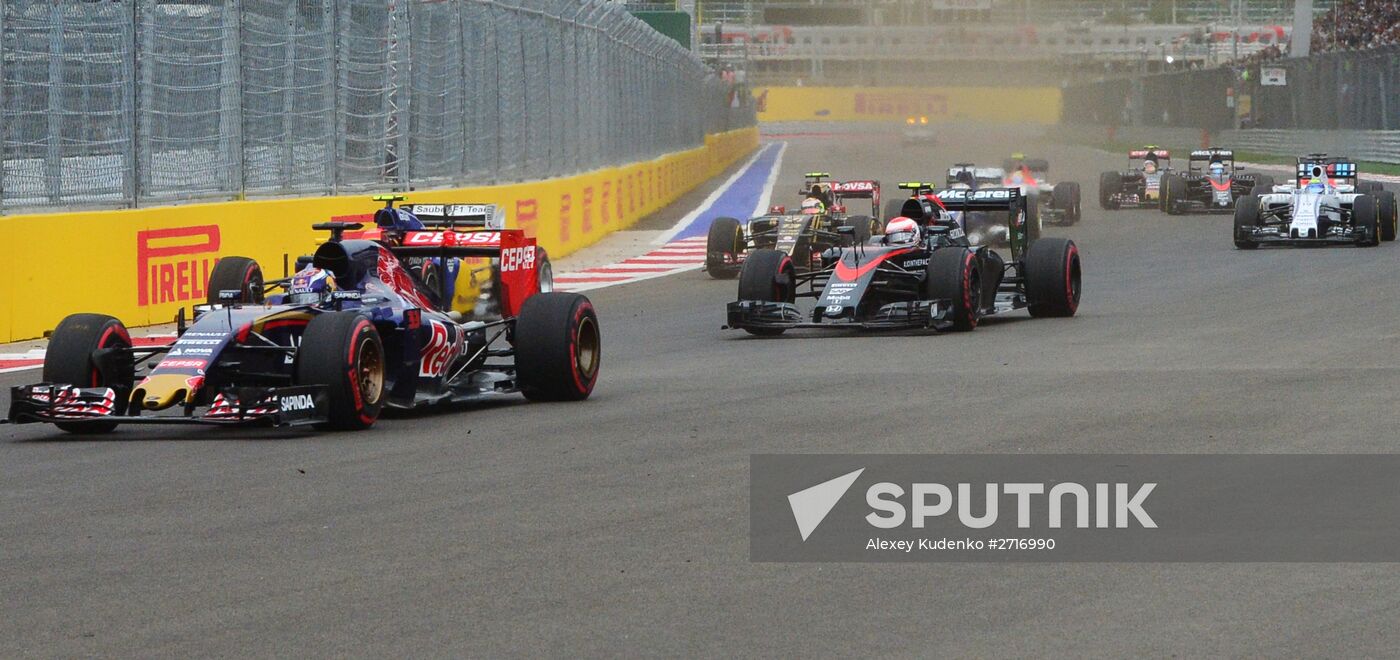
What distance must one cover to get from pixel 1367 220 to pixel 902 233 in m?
10.2

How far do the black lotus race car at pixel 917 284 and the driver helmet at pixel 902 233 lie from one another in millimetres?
47

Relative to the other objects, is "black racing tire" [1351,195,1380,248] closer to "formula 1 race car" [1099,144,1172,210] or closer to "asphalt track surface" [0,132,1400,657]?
"asphalt track surface" [0,132,1400,657]

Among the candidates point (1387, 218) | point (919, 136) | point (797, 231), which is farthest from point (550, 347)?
point (919, 136)

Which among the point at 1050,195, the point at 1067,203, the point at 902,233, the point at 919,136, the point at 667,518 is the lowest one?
the point at 667,518

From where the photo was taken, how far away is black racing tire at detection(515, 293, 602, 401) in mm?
10172

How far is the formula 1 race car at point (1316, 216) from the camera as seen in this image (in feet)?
74.3

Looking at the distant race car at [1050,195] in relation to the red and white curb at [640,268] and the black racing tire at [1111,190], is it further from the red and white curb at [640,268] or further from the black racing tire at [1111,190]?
the red and white curb at [640,268]

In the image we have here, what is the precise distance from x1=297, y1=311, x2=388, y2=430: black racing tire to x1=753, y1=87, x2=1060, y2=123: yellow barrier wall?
8590 centimetres

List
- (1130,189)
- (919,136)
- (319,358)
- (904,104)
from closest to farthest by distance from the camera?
(319,358) → (1130,189) → (919,136) → (904,104)

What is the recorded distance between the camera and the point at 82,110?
1432cm

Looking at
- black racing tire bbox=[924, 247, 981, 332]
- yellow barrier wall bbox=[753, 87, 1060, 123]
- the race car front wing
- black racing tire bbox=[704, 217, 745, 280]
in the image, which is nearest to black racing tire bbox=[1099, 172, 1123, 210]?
black racing tire bbox=[704, 217, 745, 280]

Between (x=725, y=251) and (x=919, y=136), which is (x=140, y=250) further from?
(x=919, y=136)

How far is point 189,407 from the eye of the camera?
894 centimetres

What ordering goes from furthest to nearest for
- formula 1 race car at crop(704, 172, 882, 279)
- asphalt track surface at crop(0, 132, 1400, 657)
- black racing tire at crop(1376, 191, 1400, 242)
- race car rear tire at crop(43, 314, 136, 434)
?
1. black racing tire at crop(1376, 191, 1400, 242)
2. formula 1 race car at crop(704, 172, 882, 279)
3. race car rear tire at crop(43, 314, 136, 434)
4. asphalt track surface at crop(0, 132, 1400, 657)
